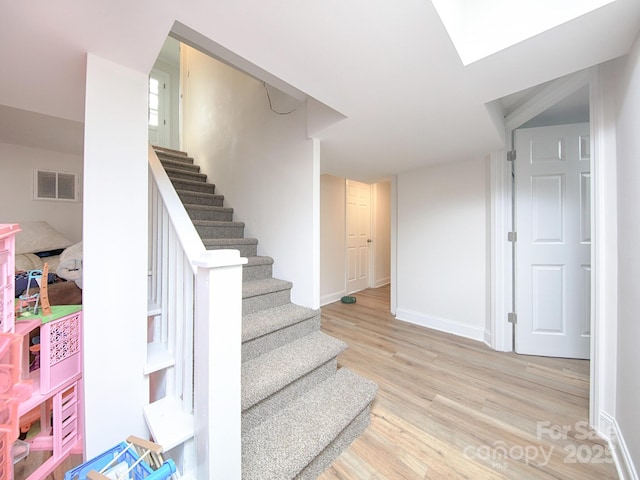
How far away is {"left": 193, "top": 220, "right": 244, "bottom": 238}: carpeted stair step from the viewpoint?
2281 mm

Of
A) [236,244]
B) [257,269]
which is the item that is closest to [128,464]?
[257,269]

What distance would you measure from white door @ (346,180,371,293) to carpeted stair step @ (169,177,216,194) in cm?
217

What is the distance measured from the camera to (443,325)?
9.34 ft

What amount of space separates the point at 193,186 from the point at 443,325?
3.37m

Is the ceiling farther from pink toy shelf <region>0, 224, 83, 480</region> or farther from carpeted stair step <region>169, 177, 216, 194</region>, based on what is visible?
carpeted stair step <region>169, 177, 216, 194</region>

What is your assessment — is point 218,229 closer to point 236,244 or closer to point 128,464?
point 236,244

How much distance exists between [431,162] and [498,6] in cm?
171

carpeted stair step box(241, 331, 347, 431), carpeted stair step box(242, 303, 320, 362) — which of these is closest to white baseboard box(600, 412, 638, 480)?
carpeted stair step box(241, 331, 347, 431)

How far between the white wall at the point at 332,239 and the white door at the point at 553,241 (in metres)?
2.30

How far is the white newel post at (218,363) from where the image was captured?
0.81 metres

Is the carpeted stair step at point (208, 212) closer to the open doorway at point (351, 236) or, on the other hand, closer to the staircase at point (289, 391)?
the staircase at point (289, 391)

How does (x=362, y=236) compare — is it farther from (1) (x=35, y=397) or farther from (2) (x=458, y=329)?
(1) (x=35, y=397)

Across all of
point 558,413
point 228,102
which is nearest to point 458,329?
point 558,413

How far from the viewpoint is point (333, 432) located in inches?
46.2
